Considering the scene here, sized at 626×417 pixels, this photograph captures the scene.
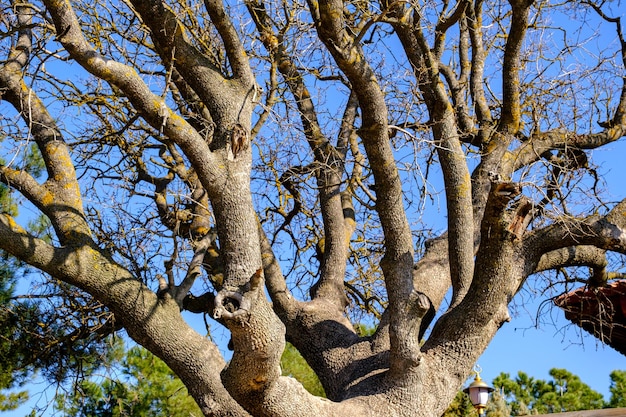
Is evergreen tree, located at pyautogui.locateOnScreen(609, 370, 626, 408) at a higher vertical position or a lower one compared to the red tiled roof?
higher

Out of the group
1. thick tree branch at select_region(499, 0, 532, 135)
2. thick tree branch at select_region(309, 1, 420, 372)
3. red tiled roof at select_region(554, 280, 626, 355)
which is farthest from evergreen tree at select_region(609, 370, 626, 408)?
thick tree branch at select_region(309, 1, 420, 372)

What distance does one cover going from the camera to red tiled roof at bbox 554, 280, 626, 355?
6.16m

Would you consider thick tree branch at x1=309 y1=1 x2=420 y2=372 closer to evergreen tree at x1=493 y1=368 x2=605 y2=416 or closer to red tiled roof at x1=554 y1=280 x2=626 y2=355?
red tiled roof at x1=554 y1=280 x2=626 y2=355

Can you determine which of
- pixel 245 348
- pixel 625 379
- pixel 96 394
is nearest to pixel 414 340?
pixel 245 348

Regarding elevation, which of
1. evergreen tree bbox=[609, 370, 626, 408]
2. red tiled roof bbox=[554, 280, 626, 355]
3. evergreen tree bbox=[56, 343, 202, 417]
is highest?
evergreen tree bbox=[609, 370, 626, 408]

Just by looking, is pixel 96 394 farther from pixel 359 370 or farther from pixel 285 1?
pixel 285 1

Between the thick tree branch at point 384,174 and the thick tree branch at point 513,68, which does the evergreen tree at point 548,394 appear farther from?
the thick tree branch at point 384,174

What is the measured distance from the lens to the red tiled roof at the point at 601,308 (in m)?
6.16

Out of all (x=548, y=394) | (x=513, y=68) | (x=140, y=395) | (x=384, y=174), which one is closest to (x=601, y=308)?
(x=513, y=68)

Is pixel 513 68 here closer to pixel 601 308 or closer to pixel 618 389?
pixel 601 308

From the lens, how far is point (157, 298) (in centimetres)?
512

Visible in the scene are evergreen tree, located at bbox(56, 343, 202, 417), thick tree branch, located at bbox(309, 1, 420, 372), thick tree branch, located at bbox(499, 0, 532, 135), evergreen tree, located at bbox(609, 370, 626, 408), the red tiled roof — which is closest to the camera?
thick tree branch, located at bbox(309, 1, 420, 372)

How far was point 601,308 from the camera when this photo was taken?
6070mm

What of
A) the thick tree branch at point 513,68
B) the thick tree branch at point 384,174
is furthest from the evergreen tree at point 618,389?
the thick tree branch at point 384,174
